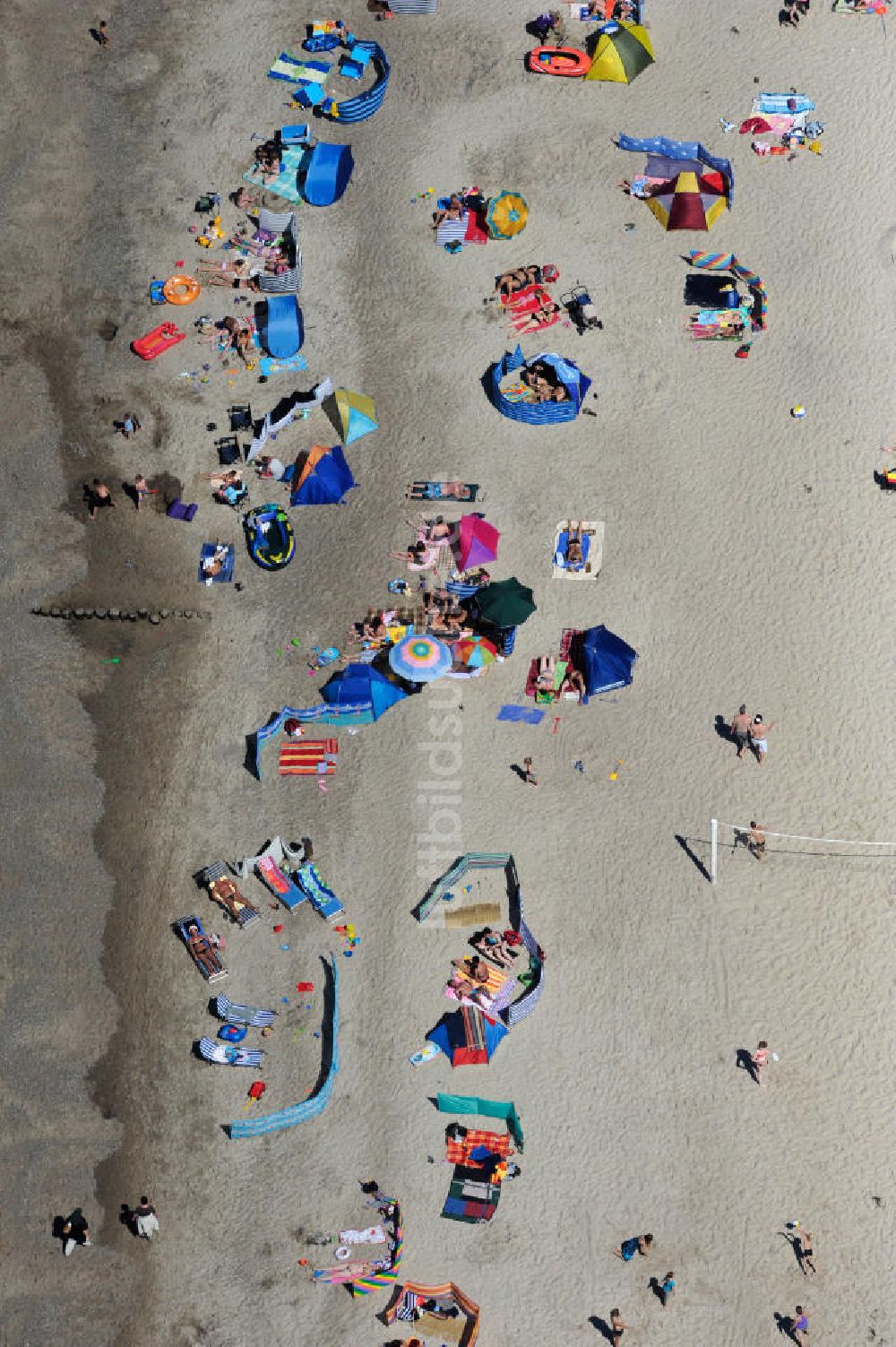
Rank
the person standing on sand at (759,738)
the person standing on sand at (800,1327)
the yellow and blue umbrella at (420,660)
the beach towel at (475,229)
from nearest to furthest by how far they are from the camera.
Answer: the person standing on sand at (800,1327), the person standing on sand at (759,738), the yellow and blue umbrella at (420,660), the beach towel at (475,229)

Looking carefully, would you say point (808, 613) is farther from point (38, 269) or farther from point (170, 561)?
point (38, 269)

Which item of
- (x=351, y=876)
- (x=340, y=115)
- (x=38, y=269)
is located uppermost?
(x=340, y=115)

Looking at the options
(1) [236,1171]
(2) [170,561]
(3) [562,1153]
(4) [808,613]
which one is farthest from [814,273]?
(1) [236,1171]

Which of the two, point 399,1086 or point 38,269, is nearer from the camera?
point 399,1086

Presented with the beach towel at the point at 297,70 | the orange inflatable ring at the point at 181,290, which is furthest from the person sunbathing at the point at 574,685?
the beach towel at the point at 297,70

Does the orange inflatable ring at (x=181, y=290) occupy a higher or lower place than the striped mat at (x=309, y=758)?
higher

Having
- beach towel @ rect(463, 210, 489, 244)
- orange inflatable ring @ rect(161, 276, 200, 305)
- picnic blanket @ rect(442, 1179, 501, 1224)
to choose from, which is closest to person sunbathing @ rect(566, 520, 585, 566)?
beach towel @ rect(463, 210, 489, 244)

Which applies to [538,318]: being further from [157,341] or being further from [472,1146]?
[472,1146]

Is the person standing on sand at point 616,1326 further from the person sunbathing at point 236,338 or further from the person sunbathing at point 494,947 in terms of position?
the person sunbathing at point 236,338
